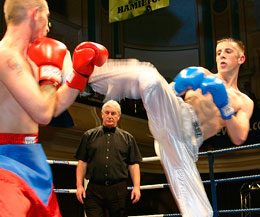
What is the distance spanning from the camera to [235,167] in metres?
8.26

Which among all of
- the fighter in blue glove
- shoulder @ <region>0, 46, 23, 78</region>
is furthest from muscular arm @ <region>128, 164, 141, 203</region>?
shoulder @ <region>0, 46, 23, 78</region>

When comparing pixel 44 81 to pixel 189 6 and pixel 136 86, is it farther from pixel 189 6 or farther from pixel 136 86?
pixel 189 6

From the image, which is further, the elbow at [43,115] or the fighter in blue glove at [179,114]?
the fighter in blue glove at [179,114]

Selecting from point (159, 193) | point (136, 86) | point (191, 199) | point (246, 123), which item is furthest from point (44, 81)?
point (159, 193)

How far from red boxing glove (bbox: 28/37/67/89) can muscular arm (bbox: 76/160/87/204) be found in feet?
5.33

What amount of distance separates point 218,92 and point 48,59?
1030 mm

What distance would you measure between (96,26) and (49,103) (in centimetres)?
708

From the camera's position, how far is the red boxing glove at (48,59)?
1665mm

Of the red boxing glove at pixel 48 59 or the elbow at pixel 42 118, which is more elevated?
the red boxing glove at pixel 48 59

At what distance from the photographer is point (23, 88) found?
4.95 ft

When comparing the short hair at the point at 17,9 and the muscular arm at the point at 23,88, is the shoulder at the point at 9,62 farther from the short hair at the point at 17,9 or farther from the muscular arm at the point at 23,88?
the short hair at the point at 17,9

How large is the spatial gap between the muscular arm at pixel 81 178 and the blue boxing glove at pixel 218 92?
4.51ft

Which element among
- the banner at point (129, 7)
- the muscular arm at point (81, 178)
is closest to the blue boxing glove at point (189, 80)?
the muscular arm at point (81, 178)

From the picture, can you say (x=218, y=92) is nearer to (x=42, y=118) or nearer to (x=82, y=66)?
(x=82, y=66)
